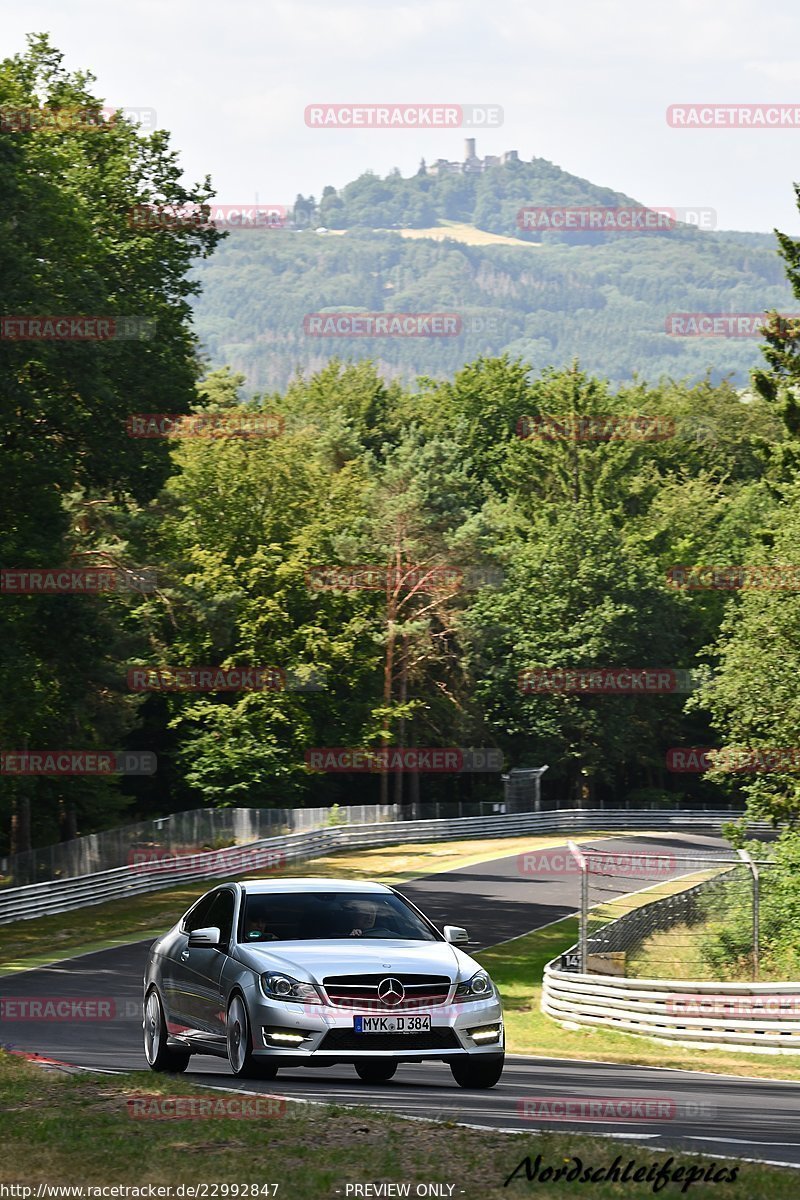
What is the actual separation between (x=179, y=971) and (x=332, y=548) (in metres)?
58.6

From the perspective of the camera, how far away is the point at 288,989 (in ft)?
39.1

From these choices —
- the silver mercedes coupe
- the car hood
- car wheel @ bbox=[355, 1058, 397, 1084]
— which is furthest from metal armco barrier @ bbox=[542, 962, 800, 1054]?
the car hood

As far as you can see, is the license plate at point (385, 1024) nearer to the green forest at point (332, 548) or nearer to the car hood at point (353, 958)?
the car hood at point (353, 958)

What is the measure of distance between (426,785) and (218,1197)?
243 feet

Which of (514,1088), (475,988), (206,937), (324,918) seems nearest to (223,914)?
(206,937)

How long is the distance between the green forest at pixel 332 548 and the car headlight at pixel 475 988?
76.8ft

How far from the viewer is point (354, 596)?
70188 mm

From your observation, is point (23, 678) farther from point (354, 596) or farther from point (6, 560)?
point (354, 596)

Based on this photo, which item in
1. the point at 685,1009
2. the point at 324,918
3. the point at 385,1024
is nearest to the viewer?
the point at 385,1024

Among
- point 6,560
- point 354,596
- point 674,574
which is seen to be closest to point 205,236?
point 6,560

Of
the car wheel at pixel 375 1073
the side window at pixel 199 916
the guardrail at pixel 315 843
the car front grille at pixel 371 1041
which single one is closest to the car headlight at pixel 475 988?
the car front grille at pixel 371 1041

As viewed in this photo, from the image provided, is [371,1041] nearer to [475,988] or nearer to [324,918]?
[475,988]

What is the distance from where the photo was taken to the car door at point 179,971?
43.2 feet

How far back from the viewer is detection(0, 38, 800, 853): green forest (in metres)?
37.0
